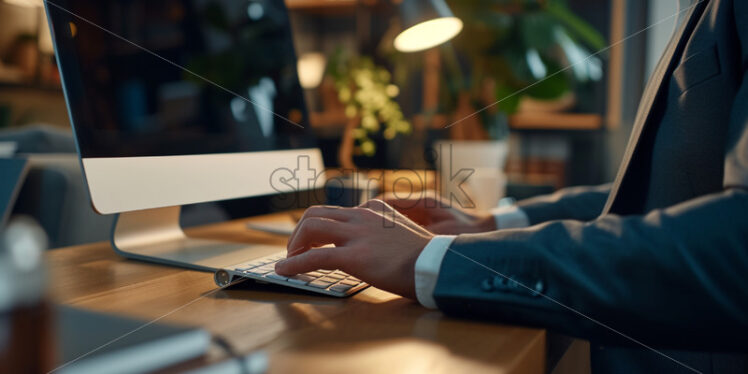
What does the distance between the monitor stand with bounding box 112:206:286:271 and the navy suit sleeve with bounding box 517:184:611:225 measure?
1.74ft

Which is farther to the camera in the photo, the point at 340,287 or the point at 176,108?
the point at 176,108

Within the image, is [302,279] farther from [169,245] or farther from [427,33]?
[427,33]

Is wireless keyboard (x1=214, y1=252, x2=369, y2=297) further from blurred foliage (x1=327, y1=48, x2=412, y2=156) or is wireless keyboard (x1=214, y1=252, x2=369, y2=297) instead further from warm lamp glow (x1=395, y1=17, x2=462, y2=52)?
blurred foliage (x1=327, y1=48, x2=412, y2=156)

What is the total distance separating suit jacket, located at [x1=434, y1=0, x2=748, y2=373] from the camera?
42 centimetres

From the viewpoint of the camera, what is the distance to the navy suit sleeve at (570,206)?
1005 millimetres

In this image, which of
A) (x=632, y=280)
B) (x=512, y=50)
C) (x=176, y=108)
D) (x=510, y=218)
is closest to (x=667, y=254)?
(x=632, y=280)

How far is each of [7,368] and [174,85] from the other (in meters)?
0.61

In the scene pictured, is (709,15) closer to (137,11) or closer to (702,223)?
(702,223)

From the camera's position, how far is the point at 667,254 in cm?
42

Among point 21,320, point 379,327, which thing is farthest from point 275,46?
point 21,320

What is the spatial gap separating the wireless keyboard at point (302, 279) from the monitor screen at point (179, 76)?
0.82ft

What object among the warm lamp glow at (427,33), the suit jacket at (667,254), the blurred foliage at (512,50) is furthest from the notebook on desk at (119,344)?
the blurred foliage at (512,50)

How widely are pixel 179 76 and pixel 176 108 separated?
0.17 ft

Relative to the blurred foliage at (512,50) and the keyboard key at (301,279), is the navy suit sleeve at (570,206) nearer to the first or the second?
the keyboard key at (301,279)
